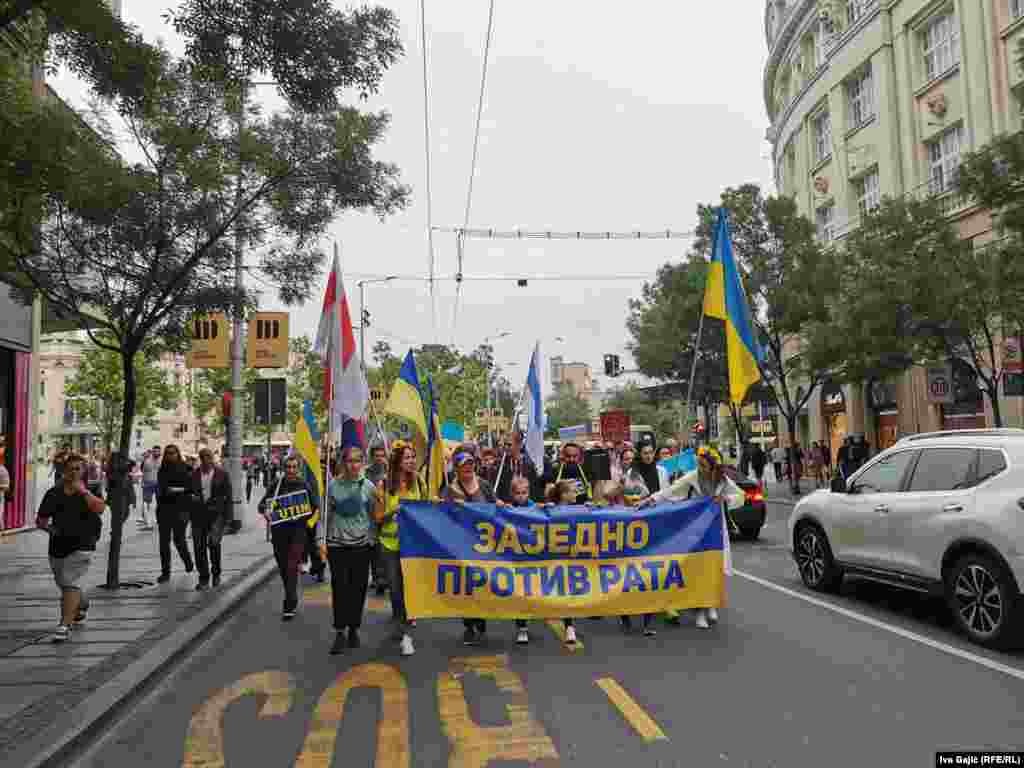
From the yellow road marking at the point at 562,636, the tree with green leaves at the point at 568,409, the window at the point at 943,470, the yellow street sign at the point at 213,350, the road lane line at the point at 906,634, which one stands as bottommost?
the yellow road marking at the point at 562,636

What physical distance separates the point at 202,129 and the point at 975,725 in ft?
33.2

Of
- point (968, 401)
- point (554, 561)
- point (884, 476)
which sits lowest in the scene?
point (554, 561)

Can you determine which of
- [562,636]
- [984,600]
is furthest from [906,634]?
[562,636]

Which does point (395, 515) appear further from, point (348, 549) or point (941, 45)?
point (941, 45)

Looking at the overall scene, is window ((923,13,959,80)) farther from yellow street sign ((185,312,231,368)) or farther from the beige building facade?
yellow street sign ((185,312,231,368))

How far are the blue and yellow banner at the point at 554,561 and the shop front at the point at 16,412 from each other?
45.7ft

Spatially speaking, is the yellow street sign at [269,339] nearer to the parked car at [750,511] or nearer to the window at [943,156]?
the parked car at [750,511]

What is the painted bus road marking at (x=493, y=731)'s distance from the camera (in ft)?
15.6

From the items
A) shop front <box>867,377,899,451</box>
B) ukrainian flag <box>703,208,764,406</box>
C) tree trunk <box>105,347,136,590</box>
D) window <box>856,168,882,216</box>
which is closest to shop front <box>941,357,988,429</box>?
shop front <box>867,377,899,451</box>

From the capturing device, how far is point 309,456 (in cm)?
950

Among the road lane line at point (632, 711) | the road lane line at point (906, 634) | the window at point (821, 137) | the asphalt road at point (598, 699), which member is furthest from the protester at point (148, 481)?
the window at point (821, 137)

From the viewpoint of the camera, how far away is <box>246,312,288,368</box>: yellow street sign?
19.2 meters

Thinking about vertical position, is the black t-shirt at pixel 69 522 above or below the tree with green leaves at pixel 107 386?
below

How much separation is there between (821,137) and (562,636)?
32433 mm
